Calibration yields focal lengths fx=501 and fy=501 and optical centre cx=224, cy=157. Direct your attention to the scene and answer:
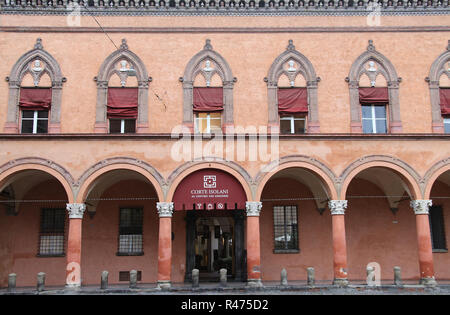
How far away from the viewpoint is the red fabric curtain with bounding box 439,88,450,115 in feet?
69.2

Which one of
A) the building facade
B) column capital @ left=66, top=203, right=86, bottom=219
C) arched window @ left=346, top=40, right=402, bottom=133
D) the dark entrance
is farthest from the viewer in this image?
the dark entrance

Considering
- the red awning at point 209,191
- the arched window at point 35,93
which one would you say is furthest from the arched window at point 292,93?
the arched window at point 35,93

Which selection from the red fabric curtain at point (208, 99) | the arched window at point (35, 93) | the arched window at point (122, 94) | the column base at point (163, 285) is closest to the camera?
the column base at point (163, 285)

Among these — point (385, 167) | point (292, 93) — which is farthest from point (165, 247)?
point (385, 167)

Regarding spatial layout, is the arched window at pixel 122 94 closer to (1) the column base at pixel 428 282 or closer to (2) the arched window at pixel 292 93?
(2) the arched window at pixel 292 93

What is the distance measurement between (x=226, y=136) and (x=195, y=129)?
4.96 feet

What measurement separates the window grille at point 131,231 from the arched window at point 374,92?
10.5 meters

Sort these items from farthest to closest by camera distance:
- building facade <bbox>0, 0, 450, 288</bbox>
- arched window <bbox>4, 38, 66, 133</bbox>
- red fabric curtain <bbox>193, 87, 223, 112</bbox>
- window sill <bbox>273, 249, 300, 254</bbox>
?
window sill <bbox>273, 249, 300, 254</bbox>, red fabric curtain <bbox>193, 87, 223, 112</bbox>, arched window <bbox>4, 38, 66, 133</bbox>, building facade <bbox>0, 0, 450, 288</bbox>

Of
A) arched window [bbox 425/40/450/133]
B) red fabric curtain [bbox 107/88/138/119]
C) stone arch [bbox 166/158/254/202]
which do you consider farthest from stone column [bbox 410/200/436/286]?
red fabric curtain [bbox 107/88/138/119]

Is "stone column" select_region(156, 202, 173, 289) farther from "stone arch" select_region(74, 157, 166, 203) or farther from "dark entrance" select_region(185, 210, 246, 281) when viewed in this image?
"dark entrance" select_region(185, 210, 246, 281)

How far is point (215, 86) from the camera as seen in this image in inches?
838

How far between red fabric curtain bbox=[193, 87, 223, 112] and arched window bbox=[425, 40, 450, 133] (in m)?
8.85

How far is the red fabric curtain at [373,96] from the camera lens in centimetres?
2117

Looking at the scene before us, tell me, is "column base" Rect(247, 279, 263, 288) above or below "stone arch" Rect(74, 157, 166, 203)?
below
